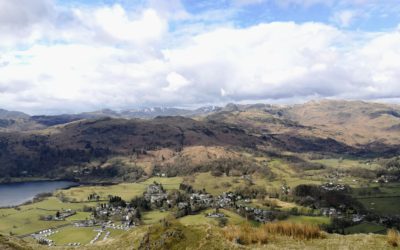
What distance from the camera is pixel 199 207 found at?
195 meters

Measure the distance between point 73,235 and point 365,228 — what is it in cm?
11471

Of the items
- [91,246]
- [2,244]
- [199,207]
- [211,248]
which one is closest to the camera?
[211,248]

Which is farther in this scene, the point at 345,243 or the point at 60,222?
the point at 60,222

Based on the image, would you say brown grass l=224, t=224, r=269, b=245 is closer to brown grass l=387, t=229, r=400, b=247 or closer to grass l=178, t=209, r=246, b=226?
brown grass l=387, t=229, r=400, b=247

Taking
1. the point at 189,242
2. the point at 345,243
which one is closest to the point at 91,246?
the point at 189,242

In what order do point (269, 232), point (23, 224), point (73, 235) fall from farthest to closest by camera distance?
point (23, 224) → point (73, 235) → point (269, 232)

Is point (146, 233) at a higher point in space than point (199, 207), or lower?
higher

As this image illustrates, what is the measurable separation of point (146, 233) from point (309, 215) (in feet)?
573

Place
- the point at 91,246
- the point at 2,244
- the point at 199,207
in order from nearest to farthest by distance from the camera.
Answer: the point at 2,244 → the point at 91,246 → the point at 199,207

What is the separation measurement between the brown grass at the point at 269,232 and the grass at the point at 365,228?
139023 mm

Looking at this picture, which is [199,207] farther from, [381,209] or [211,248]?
[211,248]

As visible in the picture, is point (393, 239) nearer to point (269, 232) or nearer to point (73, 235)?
point (269, 232)

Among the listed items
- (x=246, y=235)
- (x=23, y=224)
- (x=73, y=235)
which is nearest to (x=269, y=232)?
(x=246, y=235)

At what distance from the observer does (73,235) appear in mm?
155125
